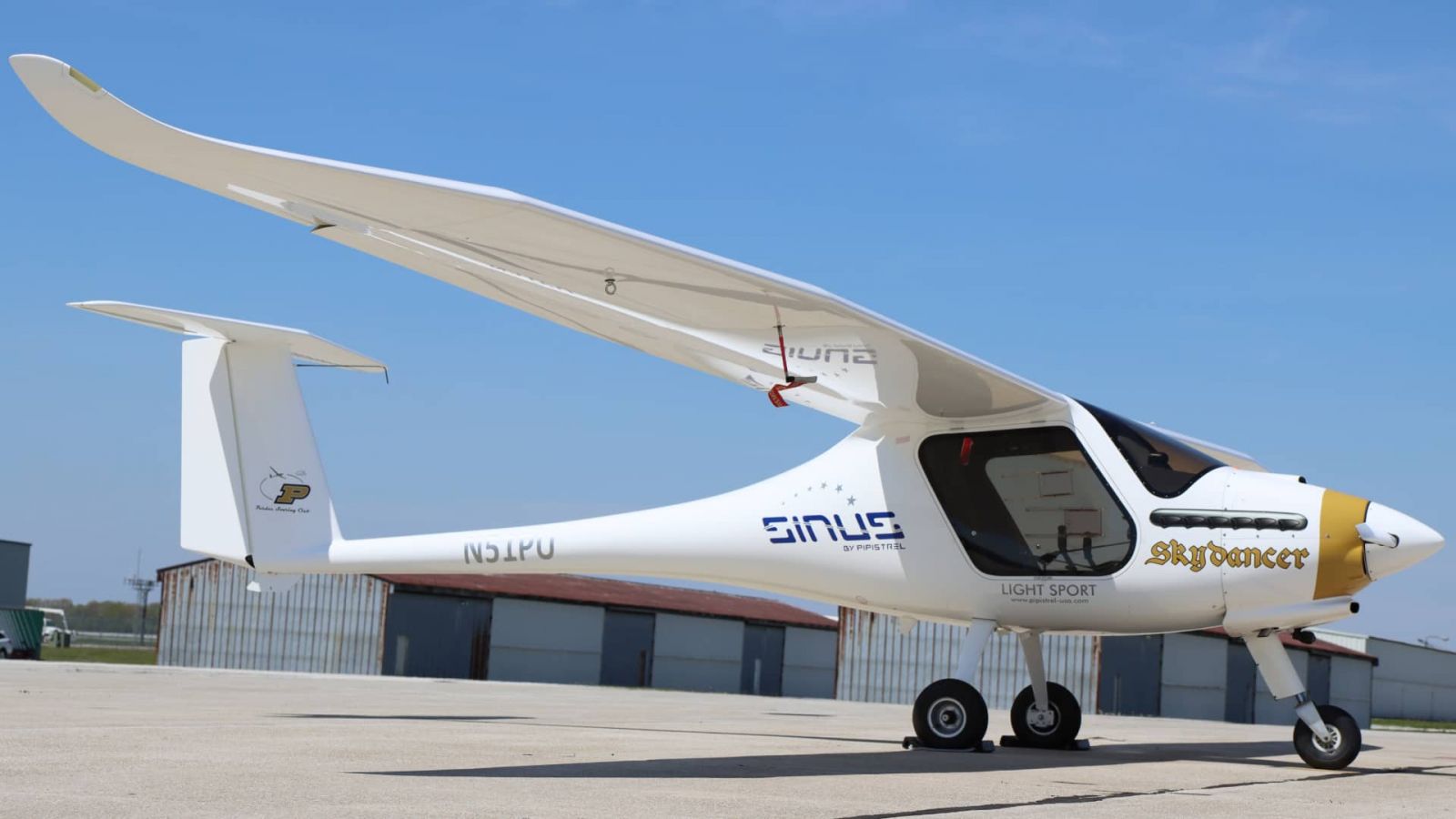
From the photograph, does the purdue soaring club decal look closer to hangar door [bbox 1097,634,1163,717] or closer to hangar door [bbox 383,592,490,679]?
hangar door [bbox 1097,634,1163,717]

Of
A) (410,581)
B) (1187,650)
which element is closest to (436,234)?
(410,581)

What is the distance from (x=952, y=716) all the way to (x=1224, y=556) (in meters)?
2.18

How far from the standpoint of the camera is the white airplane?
8.22m

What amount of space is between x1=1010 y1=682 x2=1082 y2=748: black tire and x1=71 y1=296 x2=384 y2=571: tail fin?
252 inches

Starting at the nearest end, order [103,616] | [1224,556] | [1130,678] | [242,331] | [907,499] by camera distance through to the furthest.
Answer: [1224,556], [907,499], [242,331], [1130,678], [103,616]

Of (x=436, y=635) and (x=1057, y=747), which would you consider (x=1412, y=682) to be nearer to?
(x=436, y=635)

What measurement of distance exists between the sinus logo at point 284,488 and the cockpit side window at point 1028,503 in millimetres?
6130

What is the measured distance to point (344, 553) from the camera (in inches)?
530

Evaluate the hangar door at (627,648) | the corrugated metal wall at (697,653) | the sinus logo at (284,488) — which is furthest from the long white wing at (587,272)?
the corrugated metal wall at (697,653)

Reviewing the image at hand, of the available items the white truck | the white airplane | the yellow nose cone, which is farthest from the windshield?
the white truck

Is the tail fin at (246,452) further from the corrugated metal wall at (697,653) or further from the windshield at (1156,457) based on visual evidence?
the corrugated metal wall at (697,653)

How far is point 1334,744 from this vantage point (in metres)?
9.87

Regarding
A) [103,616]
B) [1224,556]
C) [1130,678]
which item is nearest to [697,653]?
[1130,678]

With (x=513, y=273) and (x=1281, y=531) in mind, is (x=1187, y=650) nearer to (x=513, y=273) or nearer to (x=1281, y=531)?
(x=1281, y=531)
